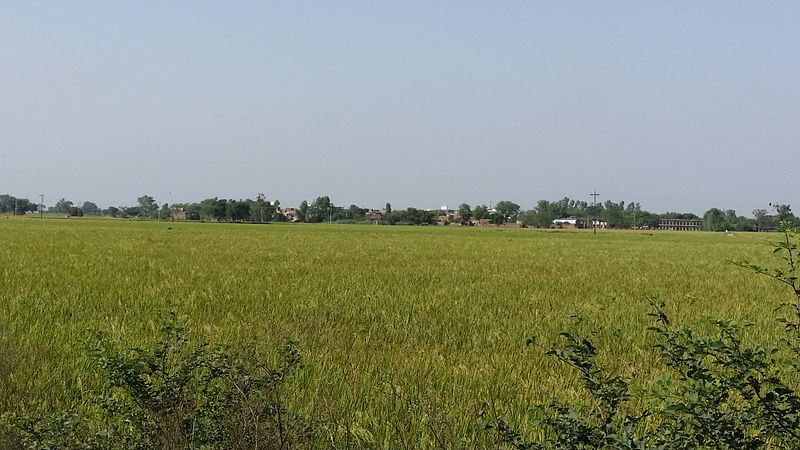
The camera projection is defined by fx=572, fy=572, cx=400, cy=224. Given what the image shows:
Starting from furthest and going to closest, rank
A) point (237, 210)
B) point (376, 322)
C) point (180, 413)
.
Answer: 1. point (237, 210)
2. point (376, 322)
3. point (180, 413)

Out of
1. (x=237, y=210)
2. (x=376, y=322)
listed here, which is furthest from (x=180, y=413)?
(x=237, y=210)

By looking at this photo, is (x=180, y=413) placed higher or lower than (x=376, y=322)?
higher

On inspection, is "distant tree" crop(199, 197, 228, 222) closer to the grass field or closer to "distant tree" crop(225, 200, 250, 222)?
"distant tree" crop(225, 200, 250, 222)

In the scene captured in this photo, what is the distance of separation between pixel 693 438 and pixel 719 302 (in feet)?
37.8

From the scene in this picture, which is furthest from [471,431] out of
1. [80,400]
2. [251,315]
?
[251,315]

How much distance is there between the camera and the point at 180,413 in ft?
10.0

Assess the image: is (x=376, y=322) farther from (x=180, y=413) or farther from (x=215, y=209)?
(x=215, y=209)

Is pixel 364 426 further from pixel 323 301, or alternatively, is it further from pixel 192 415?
pixel 323 301

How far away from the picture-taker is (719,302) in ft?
41.3

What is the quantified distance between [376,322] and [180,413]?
18.8 ft

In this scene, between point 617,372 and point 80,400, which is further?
point 617,372

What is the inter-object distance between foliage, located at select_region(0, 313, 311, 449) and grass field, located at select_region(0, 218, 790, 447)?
0.33 metres

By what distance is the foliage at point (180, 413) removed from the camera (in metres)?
2.94

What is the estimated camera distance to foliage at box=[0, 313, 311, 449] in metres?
2.94
